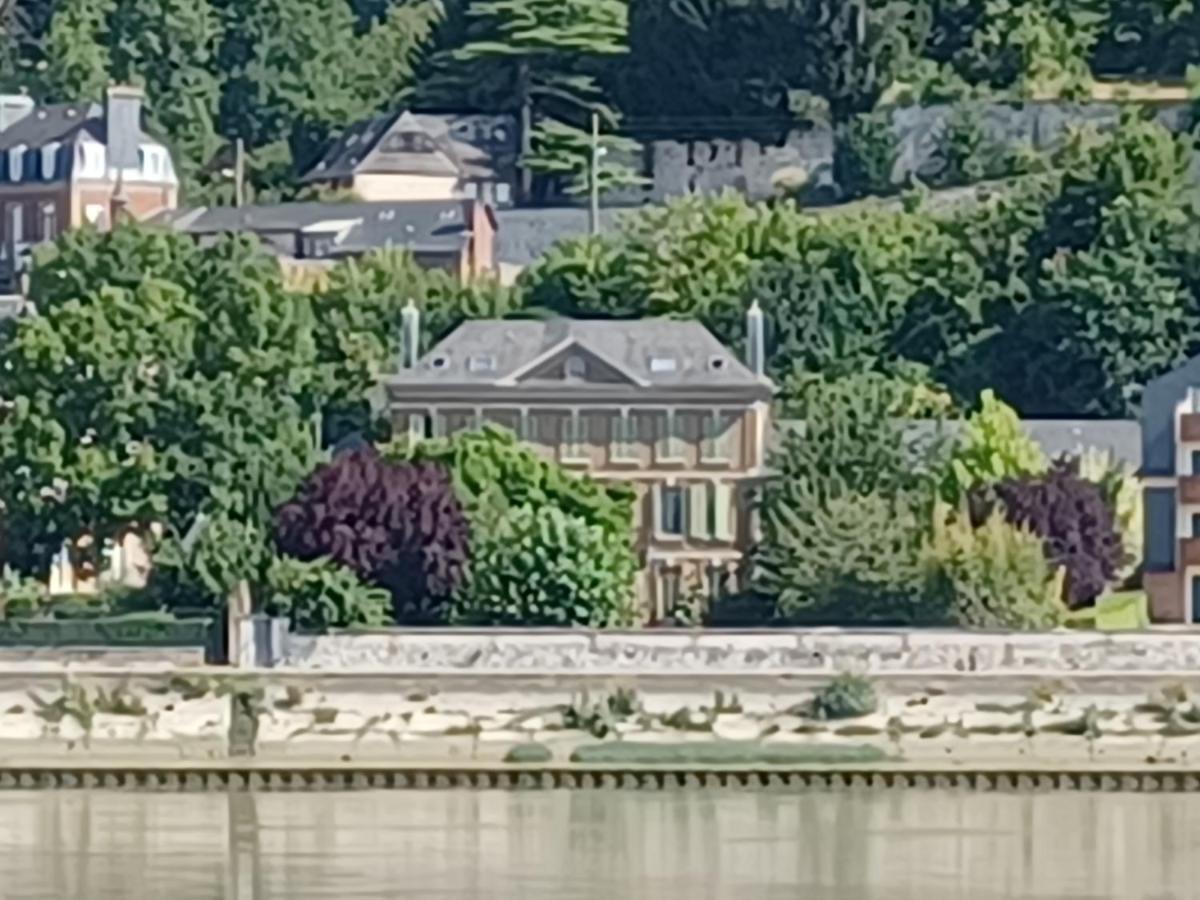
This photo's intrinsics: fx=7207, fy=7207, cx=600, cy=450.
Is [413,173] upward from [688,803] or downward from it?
upward

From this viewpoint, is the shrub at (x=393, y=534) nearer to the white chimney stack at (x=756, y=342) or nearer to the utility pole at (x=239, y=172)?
the white chimney stack at (x=756, y=342)

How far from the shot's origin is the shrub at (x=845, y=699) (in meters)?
55.3

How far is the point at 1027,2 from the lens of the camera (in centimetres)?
8019

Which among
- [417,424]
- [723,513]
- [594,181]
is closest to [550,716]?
[723,513]

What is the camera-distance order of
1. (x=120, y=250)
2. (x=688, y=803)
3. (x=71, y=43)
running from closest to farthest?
(x=688, y=803) → (x=120, y=250) → (x=71, y=43)

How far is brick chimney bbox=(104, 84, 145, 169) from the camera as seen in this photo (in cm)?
8462

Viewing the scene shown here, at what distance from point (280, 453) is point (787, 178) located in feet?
54.7

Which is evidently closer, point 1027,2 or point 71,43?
point 1027,2

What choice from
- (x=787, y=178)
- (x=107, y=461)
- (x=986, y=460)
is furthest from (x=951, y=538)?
(x=787, y=178)

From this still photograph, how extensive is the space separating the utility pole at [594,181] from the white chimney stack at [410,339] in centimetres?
888

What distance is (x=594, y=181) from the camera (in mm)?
79938

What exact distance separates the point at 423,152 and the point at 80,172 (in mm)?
4122

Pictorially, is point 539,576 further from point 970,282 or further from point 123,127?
point 123,127

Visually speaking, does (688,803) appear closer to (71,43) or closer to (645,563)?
(645,563)
